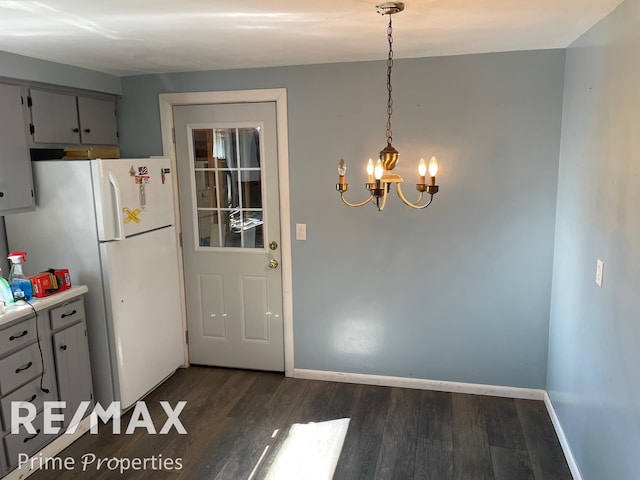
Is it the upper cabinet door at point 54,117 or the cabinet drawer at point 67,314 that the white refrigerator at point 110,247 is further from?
the upper cabinet door at point 54,117

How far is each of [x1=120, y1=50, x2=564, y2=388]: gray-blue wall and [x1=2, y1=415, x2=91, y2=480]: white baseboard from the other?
151cm

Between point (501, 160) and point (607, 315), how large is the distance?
130 centimetres

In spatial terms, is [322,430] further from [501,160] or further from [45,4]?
[45,4]

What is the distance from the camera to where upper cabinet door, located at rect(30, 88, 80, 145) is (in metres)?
2.92

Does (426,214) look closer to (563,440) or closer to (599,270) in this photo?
(599,270)

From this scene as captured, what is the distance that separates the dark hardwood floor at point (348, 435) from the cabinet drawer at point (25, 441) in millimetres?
152

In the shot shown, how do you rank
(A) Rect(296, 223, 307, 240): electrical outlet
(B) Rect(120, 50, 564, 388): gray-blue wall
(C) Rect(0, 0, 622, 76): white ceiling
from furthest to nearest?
(A) Rect(296, 223, 307, 240): electrical outlet, (B) Rect(120, 50, 564, 388): gray-blue wall, (C) Rect(0, 0, 622, 76): white ceiling

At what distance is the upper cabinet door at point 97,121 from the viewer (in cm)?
330

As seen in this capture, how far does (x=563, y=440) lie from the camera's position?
2754 mm

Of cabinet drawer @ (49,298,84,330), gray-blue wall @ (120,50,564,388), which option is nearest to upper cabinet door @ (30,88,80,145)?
gray-blue wall @ (120,50,564,388)

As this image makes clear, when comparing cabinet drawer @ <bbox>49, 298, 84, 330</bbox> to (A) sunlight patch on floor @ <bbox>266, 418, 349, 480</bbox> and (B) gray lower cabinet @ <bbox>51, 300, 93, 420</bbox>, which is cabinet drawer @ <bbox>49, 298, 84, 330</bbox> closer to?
(B) gray lower cabinet @ <bbox>51, 300, 93, 420</bbox>

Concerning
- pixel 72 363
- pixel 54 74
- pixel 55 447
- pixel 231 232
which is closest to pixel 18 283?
pixel 72 363

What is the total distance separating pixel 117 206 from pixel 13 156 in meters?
0.62

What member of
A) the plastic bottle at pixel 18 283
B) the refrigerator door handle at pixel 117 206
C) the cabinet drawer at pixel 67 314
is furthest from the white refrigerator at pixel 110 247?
the plastic bottle at pixel 18 283
